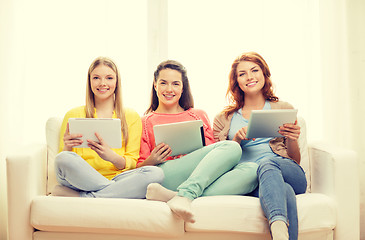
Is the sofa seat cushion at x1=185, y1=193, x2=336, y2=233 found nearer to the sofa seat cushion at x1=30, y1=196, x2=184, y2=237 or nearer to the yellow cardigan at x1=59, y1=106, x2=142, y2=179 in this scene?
the sofa seat cushion at x1=30, y1=196, x2=184, y2=237

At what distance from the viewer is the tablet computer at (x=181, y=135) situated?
6.20 ft

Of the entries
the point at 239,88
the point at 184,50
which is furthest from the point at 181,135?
the point at 184,50

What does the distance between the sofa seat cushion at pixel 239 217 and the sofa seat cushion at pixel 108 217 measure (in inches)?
4.0

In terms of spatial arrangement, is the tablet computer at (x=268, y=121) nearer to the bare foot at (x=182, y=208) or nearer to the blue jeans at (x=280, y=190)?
the blue jeans at (x=280, y=190)

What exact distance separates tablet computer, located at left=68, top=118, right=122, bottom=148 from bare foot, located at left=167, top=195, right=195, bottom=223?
18.5 inches

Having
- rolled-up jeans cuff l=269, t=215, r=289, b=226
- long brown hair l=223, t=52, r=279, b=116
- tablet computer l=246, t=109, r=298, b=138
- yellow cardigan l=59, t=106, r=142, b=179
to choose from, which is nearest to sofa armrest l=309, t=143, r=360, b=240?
tablet computer l=246, t=109, r=298, b=138

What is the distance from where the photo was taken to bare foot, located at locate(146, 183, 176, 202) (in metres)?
1.72

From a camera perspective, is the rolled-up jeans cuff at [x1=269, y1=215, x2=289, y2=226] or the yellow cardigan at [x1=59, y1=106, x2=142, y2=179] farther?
the yellow cardigan at [x1=59, y1=106, x2=142, y2=179]

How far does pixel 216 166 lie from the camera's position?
1.81 m

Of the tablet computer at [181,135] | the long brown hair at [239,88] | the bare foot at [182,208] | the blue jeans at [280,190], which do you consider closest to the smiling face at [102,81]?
the tablet computer at [181,135]

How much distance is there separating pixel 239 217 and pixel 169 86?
0.90 m

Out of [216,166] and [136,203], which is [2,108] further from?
[216,166]

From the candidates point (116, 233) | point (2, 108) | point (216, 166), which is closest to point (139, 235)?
point (116, 233)

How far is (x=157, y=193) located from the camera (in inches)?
68.1
